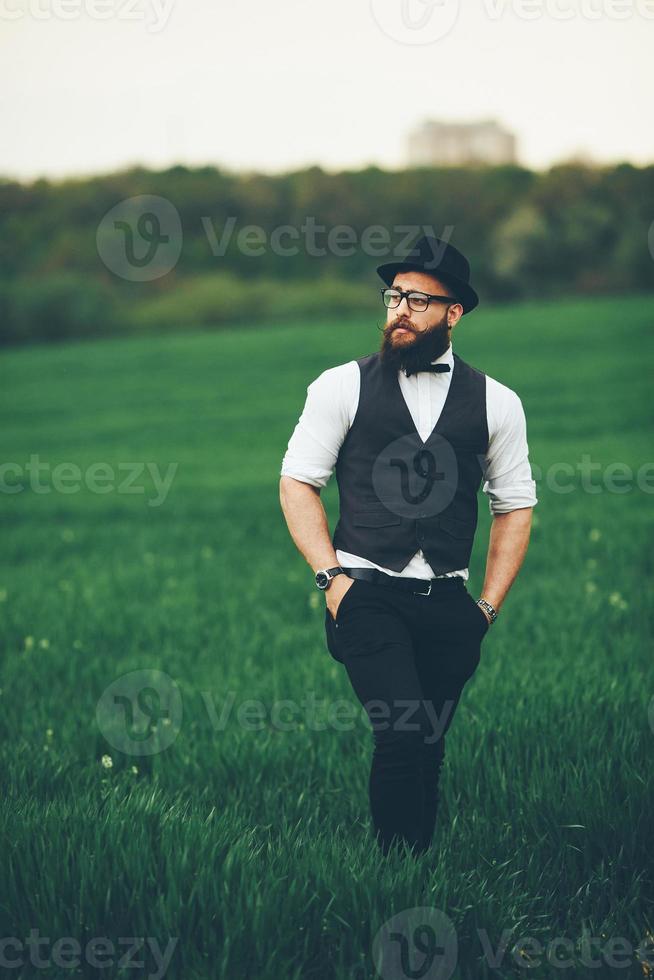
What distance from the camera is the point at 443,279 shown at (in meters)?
3.69

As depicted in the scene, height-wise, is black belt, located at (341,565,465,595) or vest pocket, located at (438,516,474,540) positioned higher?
vest pocket, located at (438,516,474,540)

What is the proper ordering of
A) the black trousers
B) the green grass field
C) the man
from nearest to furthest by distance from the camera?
the green grass field < the black trousers < the man

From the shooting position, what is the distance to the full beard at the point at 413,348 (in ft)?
11.7

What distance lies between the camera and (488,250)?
1762 inches

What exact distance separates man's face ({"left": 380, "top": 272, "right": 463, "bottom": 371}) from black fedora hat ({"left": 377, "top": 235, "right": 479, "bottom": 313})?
33 millimetres

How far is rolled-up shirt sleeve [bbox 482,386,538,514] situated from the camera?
3.71 metres

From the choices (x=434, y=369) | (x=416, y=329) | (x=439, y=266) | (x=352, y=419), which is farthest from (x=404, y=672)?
(x=439, y=266)

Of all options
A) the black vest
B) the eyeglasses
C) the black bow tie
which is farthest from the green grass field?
the eyeglasses

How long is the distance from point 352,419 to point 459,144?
2589 inches

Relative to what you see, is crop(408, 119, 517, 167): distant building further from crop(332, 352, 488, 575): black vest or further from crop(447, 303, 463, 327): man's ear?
crop(332, 352, 488, 575): black vest

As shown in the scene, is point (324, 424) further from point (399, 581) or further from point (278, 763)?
point (278, 763)

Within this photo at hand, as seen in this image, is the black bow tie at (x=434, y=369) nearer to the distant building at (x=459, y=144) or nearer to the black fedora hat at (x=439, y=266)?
the black fedora hat at (x=439, y=266)

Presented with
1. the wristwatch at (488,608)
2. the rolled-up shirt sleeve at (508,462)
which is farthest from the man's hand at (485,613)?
the rolled-up shirt sleeve at (508,462)

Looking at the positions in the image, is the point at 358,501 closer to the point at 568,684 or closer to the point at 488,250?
the point at 568,684
